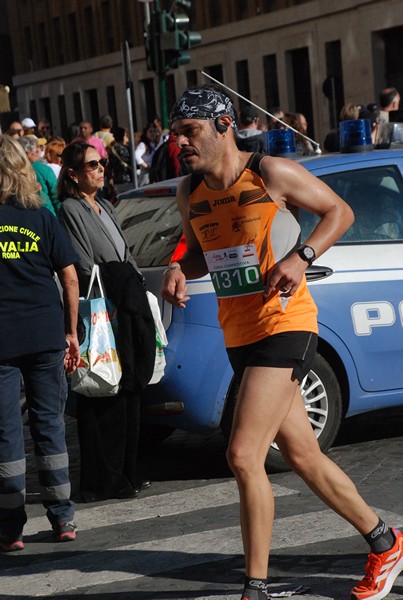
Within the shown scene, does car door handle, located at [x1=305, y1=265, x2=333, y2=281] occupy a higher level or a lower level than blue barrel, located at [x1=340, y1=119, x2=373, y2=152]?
lower

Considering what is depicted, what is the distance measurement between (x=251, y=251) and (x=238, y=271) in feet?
0.28

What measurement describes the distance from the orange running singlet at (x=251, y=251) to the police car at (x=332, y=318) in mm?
1991

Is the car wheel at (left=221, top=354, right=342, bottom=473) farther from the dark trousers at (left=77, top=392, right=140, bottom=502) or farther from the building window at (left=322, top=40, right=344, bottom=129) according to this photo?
the building window at (left=322, top=40, right=344, bottom=129)

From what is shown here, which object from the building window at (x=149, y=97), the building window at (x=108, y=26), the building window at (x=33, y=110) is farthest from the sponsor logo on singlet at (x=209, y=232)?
the building window at (x=33, y=110)

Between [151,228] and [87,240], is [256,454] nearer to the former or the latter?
[87,240]

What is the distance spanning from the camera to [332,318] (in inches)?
277

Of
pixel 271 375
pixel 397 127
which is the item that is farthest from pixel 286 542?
pixel 397 127

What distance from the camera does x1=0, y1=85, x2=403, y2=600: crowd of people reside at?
471 cm

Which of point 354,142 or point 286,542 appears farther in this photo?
point 354,142

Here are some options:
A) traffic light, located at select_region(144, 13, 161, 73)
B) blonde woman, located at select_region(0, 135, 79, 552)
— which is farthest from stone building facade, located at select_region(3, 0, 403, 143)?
blonde woman, located at select_region(0, 135, 79, 552)

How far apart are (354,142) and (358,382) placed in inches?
56.5

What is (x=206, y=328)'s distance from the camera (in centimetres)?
684

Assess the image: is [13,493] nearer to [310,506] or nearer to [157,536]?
[157,536]

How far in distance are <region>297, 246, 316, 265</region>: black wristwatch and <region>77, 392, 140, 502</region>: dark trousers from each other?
2.48 m
